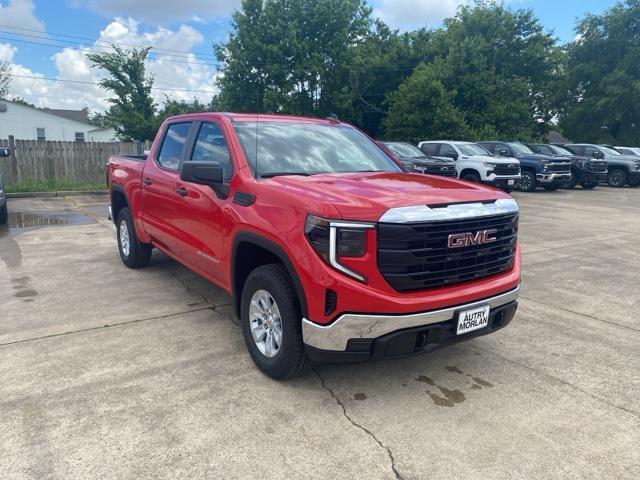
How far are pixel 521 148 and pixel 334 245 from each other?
19.6 meters

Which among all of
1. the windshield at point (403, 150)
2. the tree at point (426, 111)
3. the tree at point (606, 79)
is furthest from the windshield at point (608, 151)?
the tree at point (606, 79)

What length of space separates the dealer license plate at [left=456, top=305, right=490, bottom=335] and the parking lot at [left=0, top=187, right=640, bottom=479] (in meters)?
0.48

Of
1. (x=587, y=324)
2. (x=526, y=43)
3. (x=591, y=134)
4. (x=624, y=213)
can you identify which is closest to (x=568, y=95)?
(x=591, y=134)

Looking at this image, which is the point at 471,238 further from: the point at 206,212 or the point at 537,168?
the point at 537,168

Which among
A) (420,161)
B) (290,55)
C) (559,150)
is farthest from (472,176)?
(290,55)

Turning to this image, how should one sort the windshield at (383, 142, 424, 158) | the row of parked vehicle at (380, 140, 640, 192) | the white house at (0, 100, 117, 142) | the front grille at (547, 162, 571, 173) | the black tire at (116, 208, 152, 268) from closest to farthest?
the black tire at (116, 208, 152, 268) → the windshield at (383, 142, 424, 158) → the row of parked vehicle at (380, 140, 640, 192) → the front grille at (547, 162, 571, 173) → the white house at (0, 100, 117, 142)

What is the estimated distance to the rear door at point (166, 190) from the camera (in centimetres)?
477

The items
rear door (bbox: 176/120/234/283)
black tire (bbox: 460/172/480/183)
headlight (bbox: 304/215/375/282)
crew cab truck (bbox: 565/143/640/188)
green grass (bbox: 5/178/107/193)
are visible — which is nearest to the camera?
headlight (bbox: 304/215/375/282)

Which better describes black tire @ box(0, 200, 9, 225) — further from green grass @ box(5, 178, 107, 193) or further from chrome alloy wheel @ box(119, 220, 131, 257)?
green grass @ box(5, 178, 107, 193)

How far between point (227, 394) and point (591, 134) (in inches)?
1637

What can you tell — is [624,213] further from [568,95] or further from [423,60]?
[568,95]

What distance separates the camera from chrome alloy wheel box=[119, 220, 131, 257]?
6.41m

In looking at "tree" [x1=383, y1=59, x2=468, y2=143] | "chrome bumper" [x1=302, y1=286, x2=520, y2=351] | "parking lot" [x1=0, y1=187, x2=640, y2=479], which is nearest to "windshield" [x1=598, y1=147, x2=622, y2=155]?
"tree" [x1=383, y1=59, x2=468, y2=143]

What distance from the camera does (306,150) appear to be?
4.21 m
